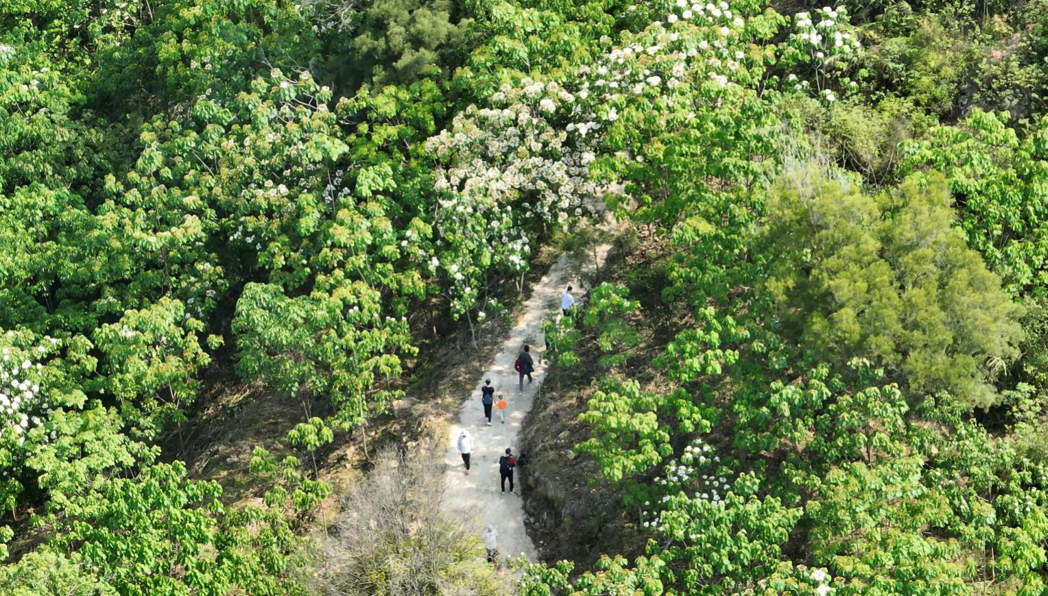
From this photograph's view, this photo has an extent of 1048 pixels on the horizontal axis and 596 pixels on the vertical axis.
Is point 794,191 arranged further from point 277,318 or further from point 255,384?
point 255,384

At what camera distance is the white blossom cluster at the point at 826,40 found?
37700 millimetres

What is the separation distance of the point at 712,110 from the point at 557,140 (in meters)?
4.39

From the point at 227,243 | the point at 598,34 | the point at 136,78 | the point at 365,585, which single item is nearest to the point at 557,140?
the point at 598,34

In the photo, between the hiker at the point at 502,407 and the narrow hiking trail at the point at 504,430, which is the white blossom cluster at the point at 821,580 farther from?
the hiker at the point at 502,407

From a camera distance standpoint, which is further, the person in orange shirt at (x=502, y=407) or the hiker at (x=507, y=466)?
the person in orange shirt at (x=502, y=407)

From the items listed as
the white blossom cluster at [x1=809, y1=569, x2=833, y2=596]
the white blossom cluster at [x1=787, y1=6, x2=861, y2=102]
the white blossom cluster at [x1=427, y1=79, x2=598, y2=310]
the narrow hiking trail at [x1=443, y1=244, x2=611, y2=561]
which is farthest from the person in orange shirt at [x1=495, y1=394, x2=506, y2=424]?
the white blossom cluster at [x1=787, y1=6, x2=861, y2=102]

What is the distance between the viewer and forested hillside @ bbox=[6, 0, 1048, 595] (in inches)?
1225

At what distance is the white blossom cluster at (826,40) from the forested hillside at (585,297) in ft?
0.61

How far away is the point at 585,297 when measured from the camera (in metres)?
39.6

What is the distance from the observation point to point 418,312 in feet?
139

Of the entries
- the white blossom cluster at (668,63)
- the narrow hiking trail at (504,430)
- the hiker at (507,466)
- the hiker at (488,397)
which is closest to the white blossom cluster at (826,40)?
the white blossom cluster at (668,63)

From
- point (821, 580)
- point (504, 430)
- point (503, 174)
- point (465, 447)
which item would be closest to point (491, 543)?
point (465, 447)

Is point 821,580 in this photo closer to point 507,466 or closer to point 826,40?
point 507,466

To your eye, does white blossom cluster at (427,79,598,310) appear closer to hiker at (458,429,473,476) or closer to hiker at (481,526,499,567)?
hiker at (458,429,473,476)
